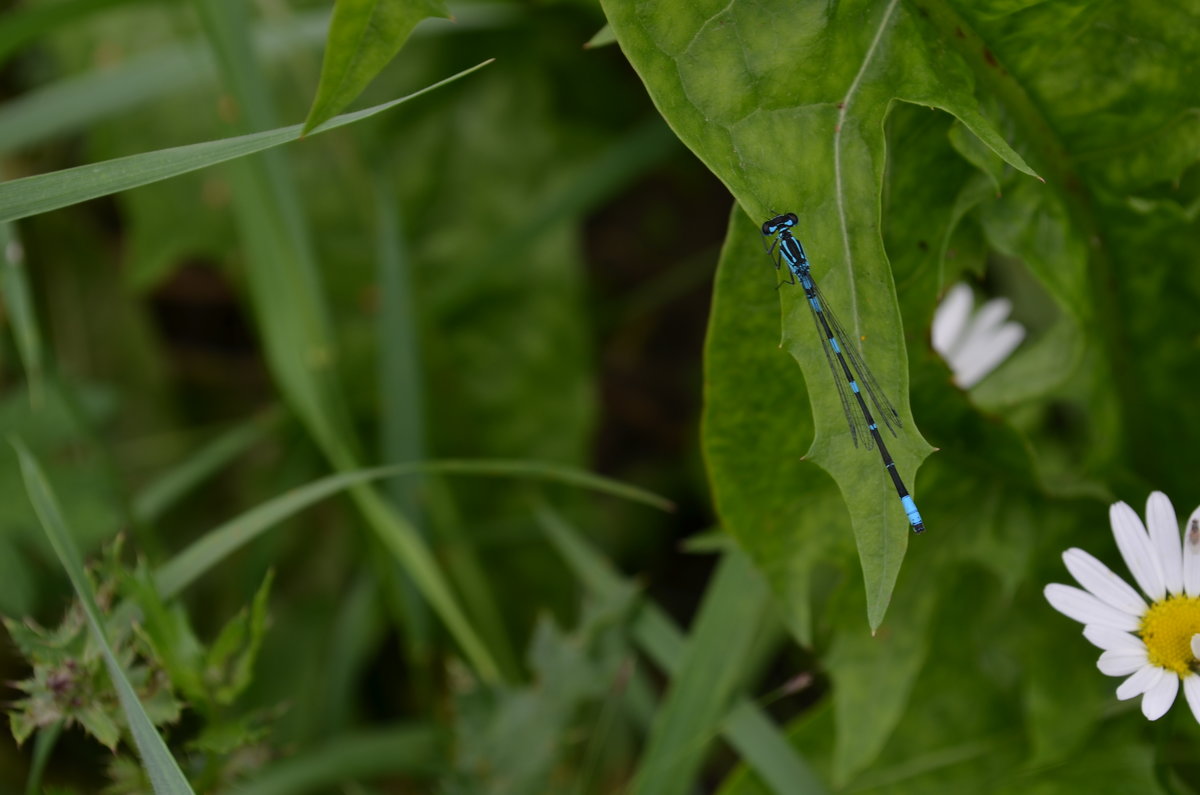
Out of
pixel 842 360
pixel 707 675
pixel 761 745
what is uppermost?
pixel 842 360

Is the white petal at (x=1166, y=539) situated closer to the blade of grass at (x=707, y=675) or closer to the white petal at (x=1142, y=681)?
the white petal at (x=1142, y=681)

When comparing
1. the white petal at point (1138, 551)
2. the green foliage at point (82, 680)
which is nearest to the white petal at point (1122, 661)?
the white petal at point (1138, 551)

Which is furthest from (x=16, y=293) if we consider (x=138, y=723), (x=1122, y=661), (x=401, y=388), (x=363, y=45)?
(x=1122, y=661)

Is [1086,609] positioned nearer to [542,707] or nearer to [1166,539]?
[1166,539]

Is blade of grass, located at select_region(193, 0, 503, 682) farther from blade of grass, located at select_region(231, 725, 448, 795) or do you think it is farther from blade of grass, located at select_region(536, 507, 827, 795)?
blade of grass, located at select_region(536, 507, 827, 795)

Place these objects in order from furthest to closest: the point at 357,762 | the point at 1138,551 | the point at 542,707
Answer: the point at 357,762, the point at 542,707, the point at 1138,551
